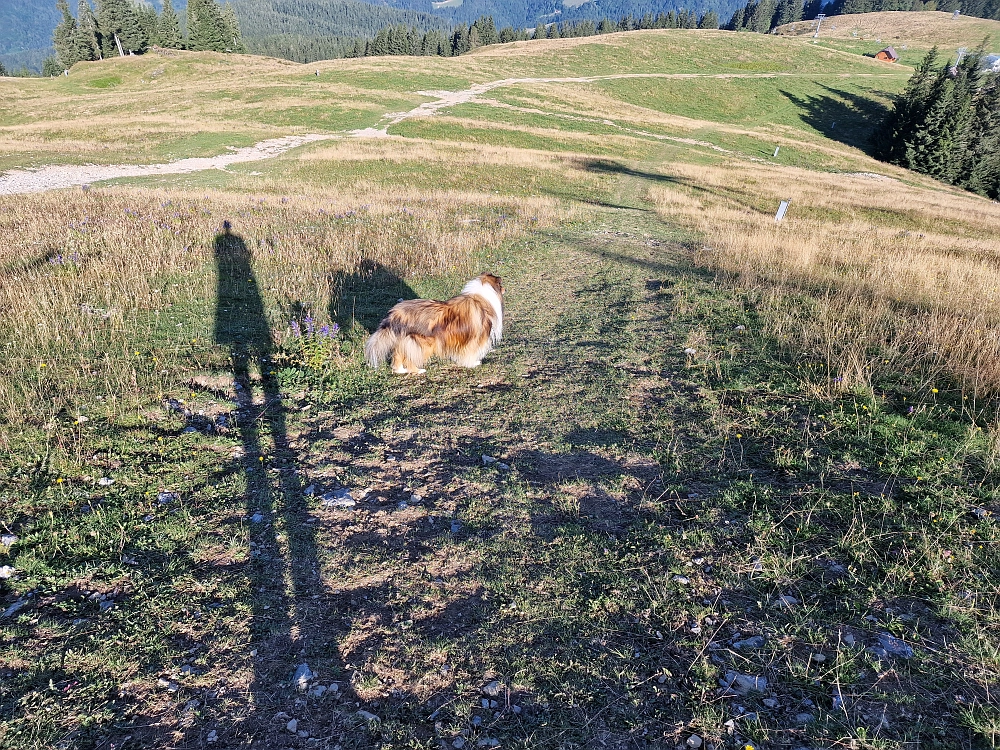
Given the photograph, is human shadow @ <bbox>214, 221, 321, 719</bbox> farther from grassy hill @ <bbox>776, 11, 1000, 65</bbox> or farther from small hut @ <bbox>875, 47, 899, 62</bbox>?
grassy hill @ <bbox>776, 11, 1000, 65</bbox>

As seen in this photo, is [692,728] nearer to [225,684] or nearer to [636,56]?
[225,684]

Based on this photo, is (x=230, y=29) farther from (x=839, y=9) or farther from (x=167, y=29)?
(x=839, y=9)

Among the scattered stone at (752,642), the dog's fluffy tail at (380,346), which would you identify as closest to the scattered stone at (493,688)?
the scattered stone at (752,642)

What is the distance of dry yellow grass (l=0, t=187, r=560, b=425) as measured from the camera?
21.6 feet

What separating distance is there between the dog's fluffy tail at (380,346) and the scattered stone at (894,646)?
6.27 metres

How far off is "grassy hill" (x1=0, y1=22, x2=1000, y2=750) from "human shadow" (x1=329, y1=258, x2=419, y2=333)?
0.11 m

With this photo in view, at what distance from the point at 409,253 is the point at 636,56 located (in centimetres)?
9529

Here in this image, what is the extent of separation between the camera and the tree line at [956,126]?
48594mm

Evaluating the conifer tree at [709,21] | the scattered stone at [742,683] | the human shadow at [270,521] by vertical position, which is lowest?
the scattered stone at [742,683]

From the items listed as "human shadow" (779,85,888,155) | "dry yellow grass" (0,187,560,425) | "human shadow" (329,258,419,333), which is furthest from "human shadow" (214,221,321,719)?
"human shadow" (779,85,888,155)

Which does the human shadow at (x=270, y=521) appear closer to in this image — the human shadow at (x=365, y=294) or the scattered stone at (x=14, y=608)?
the scattered stone at (x=14, y=608)

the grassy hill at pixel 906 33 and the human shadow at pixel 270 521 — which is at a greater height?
the grassy hill at pixel 906 33

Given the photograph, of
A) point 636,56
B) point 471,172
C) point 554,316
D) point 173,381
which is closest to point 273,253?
point 173,381

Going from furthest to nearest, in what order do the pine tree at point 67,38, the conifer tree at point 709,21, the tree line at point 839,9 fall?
the tree line at point 839,9 → the conifer tree at point 709,21 → the pine tree at point 67,38
